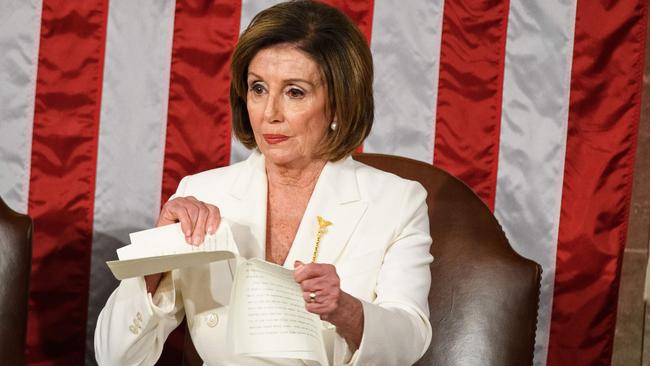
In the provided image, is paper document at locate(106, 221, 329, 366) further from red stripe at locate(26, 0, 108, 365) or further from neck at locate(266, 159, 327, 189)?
red stripe at locate(26, 0, 108, 365)

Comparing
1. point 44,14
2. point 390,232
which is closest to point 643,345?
point 390,232

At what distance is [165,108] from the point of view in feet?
10.00

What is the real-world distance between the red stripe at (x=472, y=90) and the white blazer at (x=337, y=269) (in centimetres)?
69

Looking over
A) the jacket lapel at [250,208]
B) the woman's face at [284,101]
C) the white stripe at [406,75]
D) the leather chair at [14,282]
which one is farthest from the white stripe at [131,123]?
the woman's face at [284,101]

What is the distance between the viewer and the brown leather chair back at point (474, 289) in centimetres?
261

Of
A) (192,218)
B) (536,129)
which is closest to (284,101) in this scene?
(192,218)

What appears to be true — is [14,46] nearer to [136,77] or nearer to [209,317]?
[136,77]

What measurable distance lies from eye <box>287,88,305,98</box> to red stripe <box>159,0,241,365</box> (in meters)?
0.92

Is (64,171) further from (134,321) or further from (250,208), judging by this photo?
(134,321)

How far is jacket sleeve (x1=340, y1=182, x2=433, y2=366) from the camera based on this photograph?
1.91 metres

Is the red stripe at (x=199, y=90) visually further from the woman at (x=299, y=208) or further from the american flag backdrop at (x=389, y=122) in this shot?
the woman at (x=299, y=208)

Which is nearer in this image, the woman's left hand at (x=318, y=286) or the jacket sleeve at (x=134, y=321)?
the woman's left hand at (x=318, y=286)

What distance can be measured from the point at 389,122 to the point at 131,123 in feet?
2.69

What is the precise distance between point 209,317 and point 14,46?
4.55 feet
